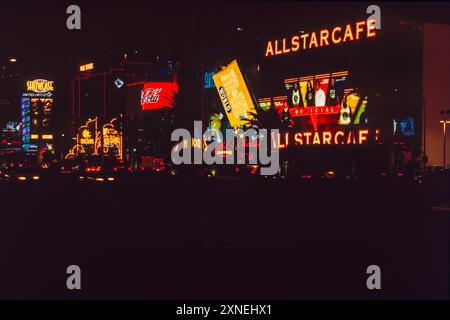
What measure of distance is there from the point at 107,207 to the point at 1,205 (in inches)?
156

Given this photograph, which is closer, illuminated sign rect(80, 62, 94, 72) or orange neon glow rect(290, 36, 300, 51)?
orange neon glow rect(290, 36, 300, 51)

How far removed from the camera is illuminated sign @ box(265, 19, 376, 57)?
37.3 metres

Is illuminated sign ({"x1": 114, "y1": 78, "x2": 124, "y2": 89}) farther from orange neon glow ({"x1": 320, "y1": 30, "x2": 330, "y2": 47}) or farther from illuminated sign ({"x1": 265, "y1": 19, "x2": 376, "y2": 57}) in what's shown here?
orange neon glow ({"x1": 320, "y1": 30, "x2": 330, "y2": 47})

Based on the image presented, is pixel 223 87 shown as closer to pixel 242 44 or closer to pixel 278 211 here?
pixel 242 44

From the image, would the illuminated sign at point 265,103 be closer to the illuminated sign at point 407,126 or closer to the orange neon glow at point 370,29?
the orange neon glow at point 370,29

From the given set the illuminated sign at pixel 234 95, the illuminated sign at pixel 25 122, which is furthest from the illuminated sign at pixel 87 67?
the illuminated sign at pixel 234 95

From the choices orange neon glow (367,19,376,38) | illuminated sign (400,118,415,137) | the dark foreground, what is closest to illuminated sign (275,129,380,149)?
illuminated sign (400,118,415,137)

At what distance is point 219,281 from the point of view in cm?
898

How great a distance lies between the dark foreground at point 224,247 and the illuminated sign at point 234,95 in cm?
2032

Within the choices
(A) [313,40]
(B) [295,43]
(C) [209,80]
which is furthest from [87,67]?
(A) [313,40]

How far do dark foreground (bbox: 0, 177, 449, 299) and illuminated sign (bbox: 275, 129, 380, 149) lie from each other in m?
14.3

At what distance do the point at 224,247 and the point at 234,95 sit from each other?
33103mm

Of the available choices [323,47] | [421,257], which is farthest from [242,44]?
[421,257]

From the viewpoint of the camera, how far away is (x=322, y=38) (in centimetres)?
4003
